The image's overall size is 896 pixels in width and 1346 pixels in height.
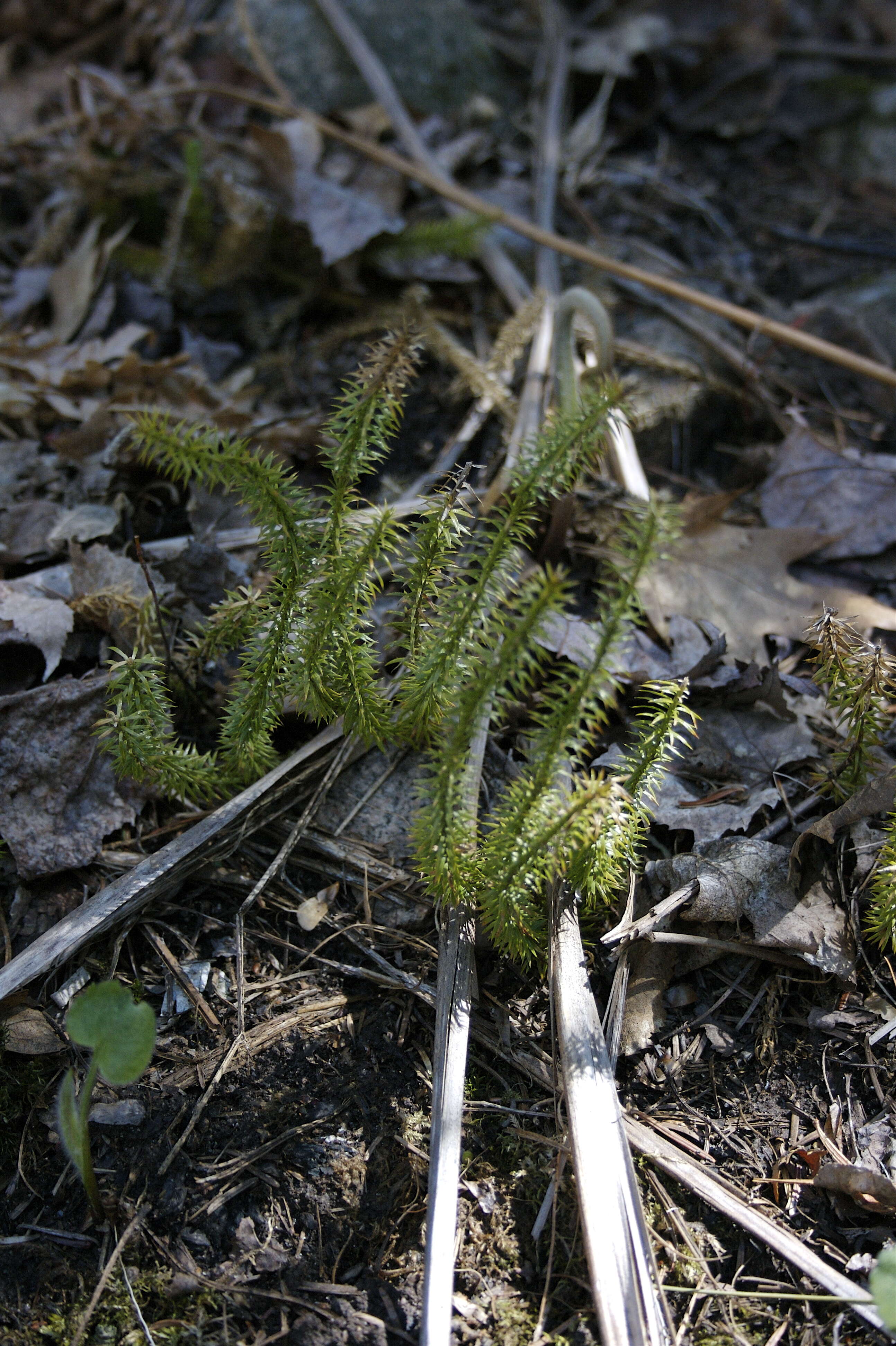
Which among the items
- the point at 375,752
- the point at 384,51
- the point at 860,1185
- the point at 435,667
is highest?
the point at 384,51

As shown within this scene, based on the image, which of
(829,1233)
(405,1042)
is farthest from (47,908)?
(829,1233)

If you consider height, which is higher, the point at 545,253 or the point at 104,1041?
the point at 545,253

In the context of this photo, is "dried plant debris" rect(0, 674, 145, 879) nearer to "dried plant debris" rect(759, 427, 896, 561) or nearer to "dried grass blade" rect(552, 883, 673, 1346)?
"dried grass blade" rect(552, 883, 673, 1346)

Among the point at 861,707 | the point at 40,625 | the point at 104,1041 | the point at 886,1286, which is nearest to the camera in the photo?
the point at 886,1286

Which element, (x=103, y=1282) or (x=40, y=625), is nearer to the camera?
(x=103, y=1282)

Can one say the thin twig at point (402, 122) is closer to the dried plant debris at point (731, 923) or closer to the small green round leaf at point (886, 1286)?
the dried plant debris at point (731, 923)

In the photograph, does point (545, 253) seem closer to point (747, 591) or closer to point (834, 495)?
point (834, 495)

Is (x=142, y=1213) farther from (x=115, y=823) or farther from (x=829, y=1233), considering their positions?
(x=829, y=1233)

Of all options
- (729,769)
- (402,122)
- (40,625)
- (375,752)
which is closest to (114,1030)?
(375,752)
